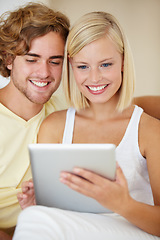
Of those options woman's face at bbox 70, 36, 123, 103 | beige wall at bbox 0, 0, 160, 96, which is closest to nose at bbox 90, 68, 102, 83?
woman's face at bbox 70, 36, 123, 103

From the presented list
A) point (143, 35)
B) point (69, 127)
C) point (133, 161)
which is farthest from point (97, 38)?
point (143, 35)

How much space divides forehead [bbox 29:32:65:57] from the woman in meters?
0.14

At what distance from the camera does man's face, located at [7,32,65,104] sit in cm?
159

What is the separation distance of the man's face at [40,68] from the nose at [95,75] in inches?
12.1

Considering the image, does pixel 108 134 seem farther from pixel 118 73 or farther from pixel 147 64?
pixel 147 64

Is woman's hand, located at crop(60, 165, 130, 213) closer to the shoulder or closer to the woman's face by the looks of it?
the shoulder

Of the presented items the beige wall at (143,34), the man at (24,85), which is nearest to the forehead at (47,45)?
the man at (24,85)

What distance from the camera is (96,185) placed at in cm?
104

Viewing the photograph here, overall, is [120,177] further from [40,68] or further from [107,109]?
[40,68]

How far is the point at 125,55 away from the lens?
4.68 feet

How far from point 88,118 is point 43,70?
1.05 ft

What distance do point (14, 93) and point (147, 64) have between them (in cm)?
287

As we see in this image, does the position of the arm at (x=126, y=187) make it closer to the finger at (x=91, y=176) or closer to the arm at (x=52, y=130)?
the finger at (x=91, y=176)

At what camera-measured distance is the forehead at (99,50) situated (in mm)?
1350
